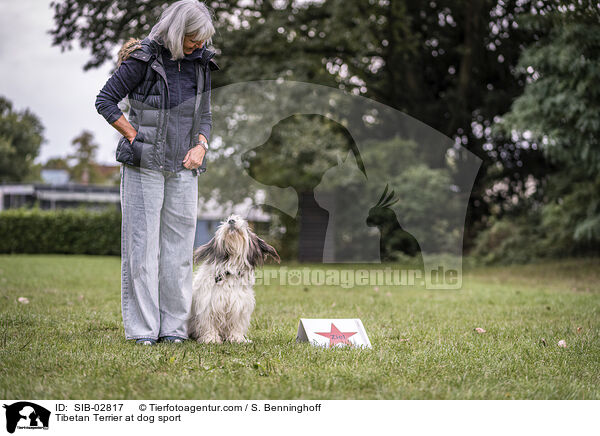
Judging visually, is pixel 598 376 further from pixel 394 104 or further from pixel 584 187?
pixel 394 104

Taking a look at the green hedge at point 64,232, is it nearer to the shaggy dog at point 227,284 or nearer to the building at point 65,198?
the building at point 65,198

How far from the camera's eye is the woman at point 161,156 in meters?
3.51

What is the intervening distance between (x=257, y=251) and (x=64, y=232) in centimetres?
1538

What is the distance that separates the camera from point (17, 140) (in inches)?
594

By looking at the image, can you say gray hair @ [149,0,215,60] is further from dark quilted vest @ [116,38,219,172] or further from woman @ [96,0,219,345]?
dark quilted vest @ [116,38,219,172]

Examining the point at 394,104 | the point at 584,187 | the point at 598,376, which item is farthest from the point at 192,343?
the point at 394,104

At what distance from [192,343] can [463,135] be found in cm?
1280

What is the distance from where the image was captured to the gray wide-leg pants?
364 centimetres

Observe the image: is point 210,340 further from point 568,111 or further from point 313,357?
point 568,111

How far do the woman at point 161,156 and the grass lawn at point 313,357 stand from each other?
0.33 m

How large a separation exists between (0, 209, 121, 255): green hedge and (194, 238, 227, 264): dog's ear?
14.1 meters

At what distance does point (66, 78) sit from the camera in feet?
41.3

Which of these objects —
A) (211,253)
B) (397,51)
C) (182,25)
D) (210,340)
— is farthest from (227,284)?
(397,51)
